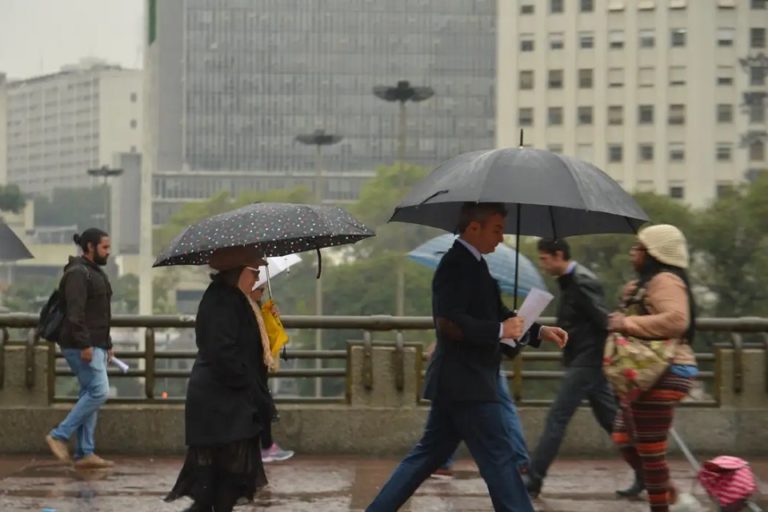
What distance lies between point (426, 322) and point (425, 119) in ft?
520

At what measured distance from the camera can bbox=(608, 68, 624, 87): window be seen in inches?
5354

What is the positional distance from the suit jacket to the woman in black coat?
2.71 ft

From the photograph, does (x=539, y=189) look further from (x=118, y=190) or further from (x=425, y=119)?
(x=118, y=190)

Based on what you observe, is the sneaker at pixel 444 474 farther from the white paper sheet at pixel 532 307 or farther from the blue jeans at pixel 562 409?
the white paper sheet at pixel 532 307

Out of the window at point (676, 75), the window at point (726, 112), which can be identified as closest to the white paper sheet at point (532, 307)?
the window at point (726, 112)

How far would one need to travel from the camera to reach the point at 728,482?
23.7ft

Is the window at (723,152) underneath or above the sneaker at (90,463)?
above

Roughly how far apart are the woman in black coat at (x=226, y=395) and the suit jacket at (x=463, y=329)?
0.83 metres

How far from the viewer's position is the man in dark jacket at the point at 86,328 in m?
9.52

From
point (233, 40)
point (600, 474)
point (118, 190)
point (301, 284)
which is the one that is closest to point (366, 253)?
point (301, 284)

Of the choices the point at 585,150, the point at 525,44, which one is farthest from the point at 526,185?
the point at 585,150

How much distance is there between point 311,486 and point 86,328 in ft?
5.99

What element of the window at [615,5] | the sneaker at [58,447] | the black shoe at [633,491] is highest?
the window at [615,5]

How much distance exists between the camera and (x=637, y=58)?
13550cm
